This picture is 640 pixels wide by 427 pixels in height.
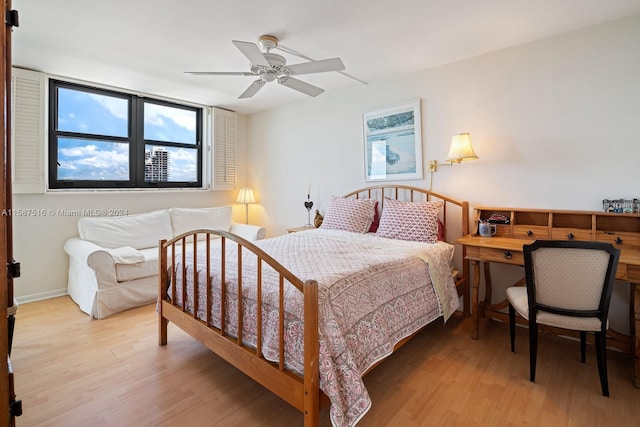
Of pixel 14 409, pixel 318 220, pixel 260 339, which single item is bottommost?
pixel 14 409

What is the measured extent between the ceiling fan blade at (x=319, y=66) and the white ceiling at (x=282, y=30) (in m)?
0.32

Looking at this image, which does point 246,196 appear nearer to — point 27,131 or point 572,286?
point 27,131

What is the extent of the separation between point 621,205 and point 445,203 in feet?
4.19

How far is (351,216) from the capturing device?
132 inches

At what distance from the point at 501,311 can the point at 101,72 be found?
4.59 m

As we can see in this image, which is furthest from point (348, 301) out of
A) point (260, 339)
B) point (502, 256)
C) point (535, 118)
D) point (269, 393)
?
point (535, 118)

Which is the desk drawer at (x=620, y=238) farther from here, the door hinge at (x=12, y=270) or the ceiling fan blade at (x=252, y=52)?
the door hinge at (x=12, y=270)

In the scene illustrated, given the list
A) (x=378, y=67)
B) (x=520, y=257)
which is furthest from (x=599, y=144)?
(x=378, y=67)

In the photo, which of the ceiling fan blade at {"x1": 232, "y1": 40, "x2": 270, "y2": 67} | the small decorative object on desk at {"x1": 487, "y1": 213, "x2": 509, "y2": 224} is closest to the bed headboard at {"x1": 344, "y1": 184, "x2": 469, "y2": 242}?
the small decorative object on desk at {"x1": 487, "y1": 213, "x2": 509, "y2": 224}

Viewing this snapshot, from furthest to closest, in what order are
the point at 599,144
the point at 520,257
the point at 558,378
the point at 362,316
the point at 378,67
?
the point at 378,67, the point at 599,144, the point at 520,257, the point at 558,378, the point at 362,316

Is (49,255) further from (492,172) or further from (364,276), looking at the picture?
(492,172)

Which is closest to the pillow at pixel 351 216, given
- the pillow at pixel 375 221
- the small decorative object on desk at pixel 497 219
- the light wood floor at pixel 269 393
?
the pillow at pixel 375 221

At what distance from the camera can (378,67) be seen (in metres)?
3.18

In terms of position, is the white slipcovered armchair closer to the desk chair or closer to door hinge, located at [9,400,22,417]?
door hinge, located at [9,400,22,417]
